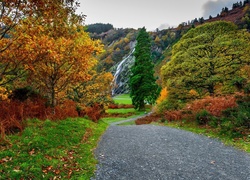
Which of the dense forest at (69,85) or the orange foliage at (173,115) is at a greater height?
the dense forest at (69,85)

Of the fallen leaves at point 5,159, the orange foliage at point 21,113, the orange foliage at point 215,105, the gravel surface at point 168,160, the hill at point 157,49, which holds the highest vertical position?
the hill at point 157,49

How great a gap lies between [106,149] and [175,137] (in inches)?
169

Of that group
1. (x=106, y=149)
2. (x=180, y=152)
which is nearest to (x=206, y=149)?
(x=180, y=152)

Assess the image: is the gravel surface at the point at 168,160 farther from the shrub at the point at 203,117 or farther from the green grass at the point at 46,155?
the shrub at the point at 203,117

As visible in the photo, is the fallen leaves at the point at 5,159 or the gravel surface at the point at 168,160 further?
the gravel surface at the point at 168,160

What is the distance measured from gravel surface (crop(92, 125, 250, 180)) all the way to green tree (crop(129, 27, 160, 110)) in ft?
81.5

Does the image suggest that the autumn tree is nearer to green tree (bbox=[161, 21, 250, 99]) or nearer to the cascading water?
green tree (bbox=[161, 21, 250, 99])

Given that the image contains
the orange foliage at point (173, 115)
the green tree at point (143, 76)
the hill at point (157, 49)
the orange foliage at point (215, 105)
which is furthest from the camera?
the hill at point (157, 49)

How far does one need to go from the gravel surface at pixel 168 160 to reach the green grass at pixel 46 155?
0.60 m

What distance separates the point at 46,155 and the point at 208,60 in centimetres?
1523

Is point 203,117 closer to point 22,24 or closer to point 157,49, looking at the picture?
point 22,24

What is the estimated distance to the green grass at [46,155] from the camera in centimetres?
527

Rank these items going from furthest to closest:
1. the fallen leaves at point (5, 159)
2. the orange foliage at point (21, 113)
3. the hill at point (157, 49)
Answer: the hill at point (157, 49) < the orange foliage at point (21, 113) < the fallen leaves at point (5, 159)

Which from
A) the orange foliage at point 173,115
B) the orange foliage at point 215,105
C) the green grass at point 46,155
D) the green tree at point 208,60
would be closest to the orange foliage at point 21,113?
the green grass at point 46,155
